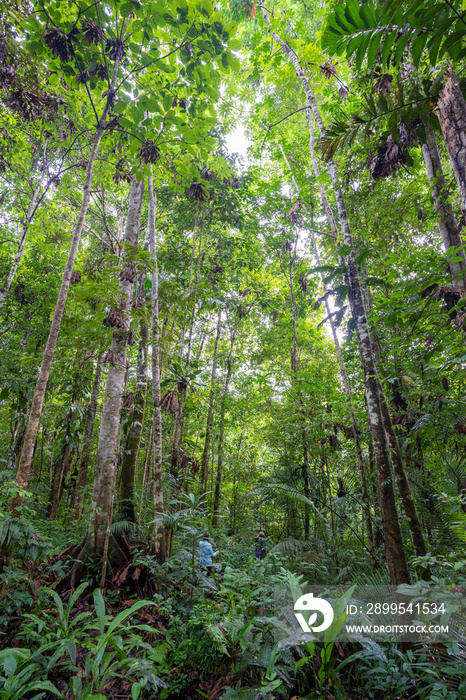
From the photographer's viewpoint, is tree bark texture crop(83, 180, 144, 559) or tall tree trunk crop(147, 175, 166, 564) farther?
tree bark texture crop(83, 180, 144, 559)

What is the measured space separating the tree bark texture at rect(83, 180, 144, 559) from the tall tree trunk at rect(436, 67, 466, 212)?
3667 mm

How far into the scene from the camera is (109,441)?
4.55 meters

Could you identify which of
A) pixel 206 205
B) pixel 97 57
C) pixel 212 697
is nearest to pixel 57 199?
pixel 206 205

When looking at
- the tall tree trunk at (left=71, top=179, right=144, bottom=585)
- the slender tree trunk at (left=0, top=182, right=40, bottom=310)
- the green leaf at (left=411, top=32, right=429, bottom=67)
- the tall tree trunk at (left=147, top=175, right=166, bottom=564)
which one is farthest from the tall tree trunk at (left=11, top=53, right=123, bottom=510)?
the slender tree trunk at (left=0, top=182, right=40, bottom=310)

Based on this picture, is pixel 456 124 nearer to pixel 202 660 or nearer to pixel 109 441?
pixel 202 660

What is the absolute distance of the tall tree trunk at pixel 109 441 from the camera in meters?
4.20

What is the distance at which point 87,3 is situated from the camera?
3.42m

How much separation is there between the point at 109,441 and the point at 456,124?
17.0ft

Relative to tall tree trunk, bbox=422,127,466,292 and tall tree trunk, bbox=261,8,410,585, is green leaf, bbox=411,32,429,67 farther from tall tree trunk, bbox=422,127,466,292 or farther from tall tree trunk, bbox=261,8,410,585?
tall tree trunk, bbox=261,8,410,585

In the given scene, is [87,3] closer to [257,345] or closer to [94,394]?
[94,394]

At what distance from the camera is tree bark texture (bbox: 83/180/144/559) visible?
Result: 428 centimetres

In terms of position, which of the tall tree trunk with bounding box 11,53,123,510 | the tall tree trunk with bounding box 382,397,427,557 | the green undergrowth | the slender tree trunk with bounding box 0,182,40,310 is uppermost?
the slender tree trunk with bounding box 0,182,40,310

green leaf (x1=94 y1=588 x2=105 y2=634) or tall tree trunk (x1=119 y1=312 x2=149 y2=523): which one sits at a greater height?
tall tree trunk (x1=119 y1=312 x2=149 y2=523)

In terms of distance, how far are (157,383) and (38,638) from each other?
2.87 metres
